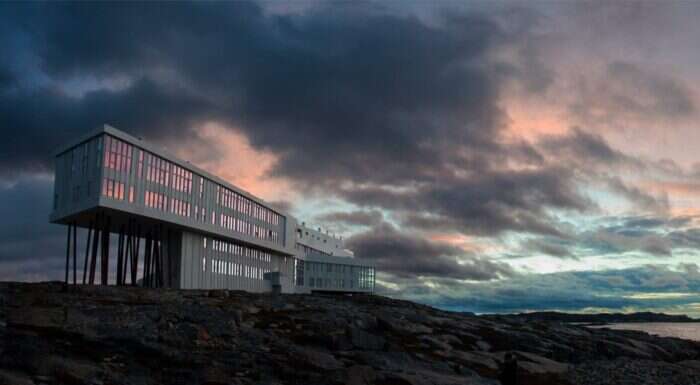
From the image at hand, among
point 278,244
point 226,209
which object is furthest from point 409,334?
point 278,244

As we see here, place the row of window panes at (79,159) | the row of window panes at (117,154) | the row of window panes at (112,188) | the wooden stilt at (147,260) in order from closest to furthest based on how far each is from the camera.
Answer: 1. the row of window panes at (112,188)
2. the row of window panes at (117,154)
3. the row of window panes at (79,159)
4. the wooden stilt at (147,260)

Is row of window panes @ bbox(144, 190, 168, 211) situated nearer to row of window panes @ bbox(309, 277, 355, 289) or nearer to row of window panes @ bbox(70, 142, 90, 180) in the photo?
row of window panes @ bbox(70, 142, 90, 180)

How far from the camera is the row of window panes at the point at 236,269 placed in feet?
295

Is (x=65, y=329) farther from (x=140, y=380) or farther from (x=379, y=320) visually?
(x=379, y=320)

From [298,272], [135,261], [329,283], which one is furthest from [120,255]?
[329,283]

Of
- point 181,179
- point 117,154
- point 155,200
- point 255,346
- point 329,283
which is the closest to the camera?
point 255,346

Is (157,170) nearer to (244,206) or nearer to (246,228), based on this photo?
(244,206)

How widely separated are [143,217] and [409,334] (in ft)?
133

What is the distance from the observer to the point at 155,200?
72.6 meters

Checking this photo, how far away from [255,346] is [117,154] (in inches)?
1666

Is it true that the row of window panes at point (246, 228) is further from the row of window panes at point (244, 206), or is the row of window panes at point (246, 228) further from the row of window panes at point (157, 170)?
the row of window panes at point (157, 170)

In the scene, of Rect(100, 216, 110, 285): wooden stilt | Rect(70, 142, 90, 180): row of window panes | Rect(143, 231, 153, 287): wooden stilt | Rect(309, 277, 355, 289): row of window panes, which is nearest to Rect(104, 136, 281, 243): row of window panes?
Rect(70, 142, 90, 180): row of window panes

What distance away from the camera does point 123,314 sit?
33812 millimetres

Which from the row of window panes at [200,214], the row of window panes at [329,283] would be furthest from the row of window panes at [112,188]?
the row of window panes at [329,283]
